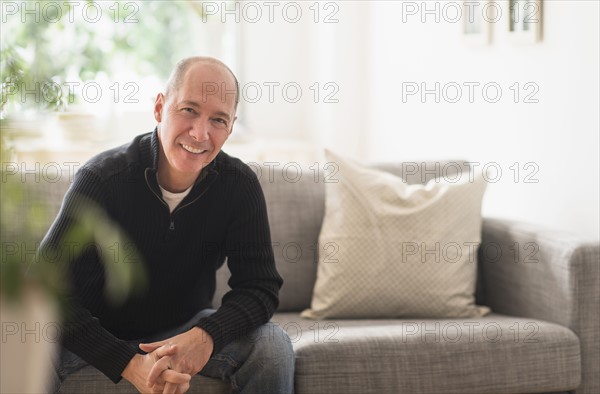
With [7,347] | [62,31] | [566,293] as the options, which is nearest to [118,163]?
[566,293]

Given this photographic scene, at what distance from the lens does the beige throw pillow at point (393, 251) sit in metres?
2.57

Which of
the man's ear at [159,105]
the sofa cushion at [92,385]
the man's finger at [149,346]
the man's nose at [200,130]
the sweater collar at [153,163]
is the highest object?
the man's ear at [159,105]

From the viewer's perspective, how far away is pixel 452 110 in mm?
3676

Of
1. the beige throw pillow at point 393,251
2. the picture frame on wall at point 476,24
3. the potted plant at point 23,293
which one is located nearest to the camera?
the potted plant at point 23,293

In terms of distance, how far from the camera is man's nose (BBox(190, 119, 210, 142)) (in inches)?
83.9

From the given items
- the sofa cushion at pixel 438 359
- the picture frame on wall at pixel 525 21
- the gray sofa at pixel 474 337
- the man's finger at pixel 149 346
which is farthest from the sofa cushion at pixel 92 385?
the picture frame on wall at pixel 525 21

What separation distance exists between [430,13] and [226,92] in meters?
1.91

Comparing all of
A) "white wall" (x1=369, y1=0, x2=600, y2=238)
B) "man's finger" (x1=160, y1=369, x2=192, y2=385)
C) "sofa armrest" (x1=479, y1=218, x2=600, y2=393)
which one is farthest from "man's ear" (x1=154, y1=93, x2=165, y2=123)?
"white wall" (x1=369, y1=0, x2=600, y2=238)

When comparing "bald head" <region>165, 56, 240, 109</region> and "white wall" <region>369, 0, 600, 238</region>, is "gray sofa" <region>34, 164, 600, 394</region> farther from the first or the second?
"bald head" <region>165, 56, 240, 109</region>

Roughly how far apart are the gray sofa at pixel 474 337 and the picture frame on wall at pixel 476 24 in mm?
960

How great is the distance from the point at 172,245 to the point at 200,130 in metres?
0.30

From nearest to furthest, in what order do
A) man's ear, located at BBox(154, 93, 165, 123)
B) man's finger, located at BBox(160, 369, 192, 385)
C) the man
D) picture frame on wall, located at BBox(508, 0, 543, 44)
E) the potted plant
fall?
the potted plant, man's finger, located at BBox(160, 369, 192, 385), the man, man's ear, located at BBox(154, 93, 165, 123), picture frame on wall, located at BBox(508, 0, 543, 44)

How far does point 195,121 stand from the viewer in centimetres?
217

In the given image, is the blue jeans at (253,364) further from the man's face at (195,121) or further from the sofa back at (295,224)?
the sofa back at (295,224)
